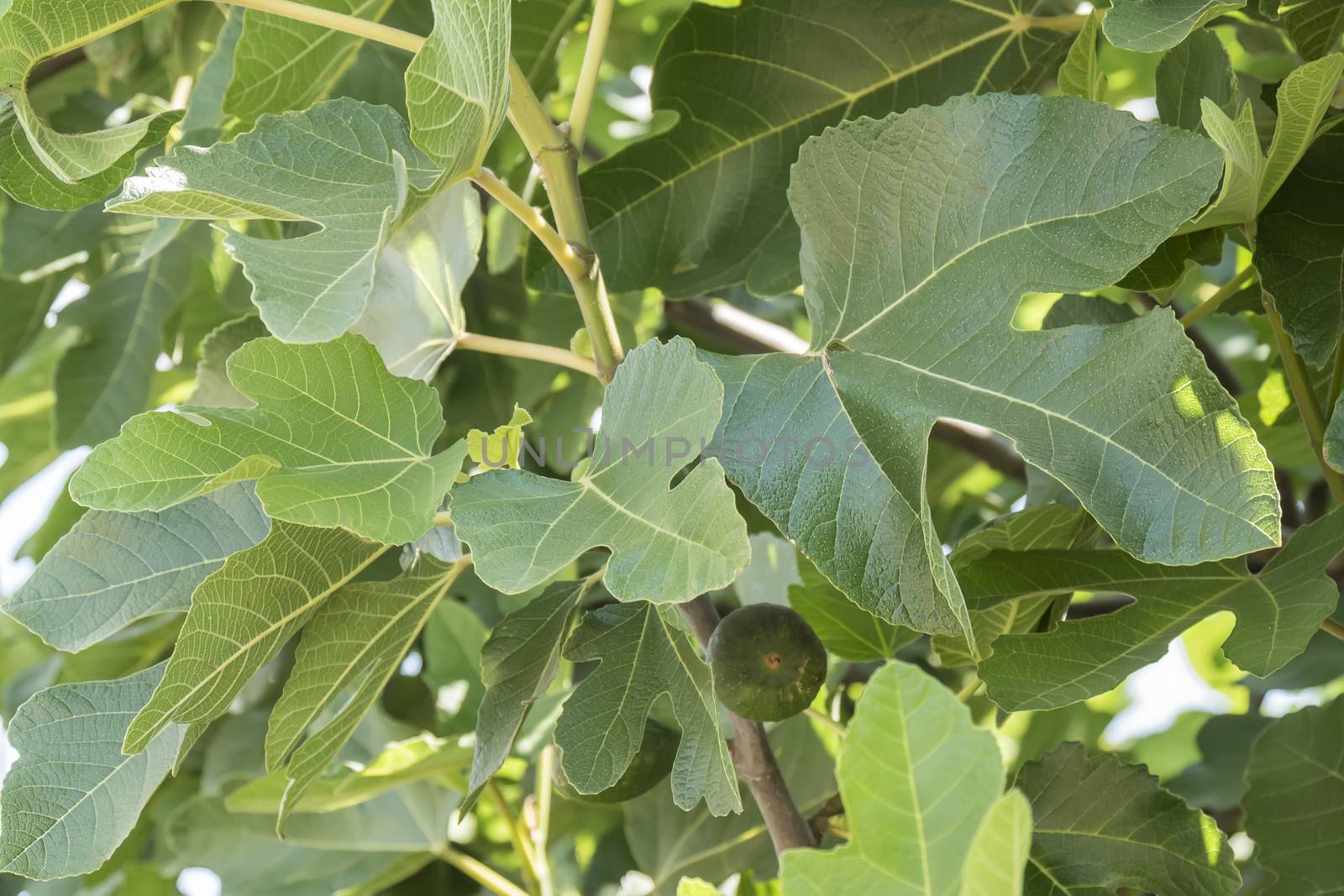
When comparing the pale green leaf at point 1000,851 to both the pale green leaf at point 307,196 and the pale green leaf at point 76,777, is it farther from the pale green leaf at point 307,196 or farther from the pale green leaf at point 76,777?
the pale green leaf at point 76,777

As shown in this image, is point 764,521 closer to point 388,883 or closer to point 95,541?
point 388,883

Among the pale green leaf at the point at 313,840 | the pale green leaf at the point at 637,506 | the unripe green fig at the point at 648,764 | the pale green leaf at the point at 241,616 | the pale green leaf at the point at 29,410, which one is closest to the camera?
the pale green leaf at the point at 637,506

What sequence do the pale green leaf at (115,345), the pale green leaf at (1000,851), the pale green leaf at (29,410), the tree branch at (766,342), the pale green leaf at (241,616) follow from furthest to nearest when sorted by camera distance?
the pale green leaf at (29,410) → the pale green leaf at (115,345) → the tree branch at (766,342) → the pale green leaf at (241,616) → the pale green leaf at (1000,851)

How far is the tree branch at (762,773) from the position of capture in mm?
794

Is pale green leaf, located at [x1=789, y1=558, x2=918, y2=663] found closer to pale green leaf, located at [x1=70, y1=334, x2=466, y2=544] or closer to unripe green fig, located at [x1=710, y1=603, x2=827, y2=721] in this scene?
unripe green fig, located at [x1=710, y1=603, x2=827, y2=721]

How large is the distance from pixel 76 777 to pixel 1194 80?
2.58 feet

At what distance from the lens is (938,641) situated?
847 mm

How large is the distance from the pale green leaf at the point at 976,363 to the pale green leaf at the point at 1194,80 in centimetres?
14

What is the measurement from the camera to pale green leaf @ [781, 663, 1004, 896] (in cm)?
42

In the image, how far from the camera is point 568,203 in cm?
77

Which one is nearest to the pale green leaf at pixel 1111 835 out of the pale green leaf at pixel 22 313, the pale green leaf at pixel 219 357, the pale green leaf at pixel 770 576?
the pale green leaf at pixel 770 576

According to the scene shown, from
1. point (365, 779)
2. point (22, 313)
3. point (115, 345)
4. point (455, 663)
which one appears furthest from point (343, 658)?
point (22, 313)

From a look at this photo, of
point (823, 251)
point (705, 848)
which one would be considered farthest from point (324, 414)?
point (705, 848)

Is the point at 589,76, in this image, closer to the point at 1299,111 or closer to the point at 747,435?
the point at 747,435
